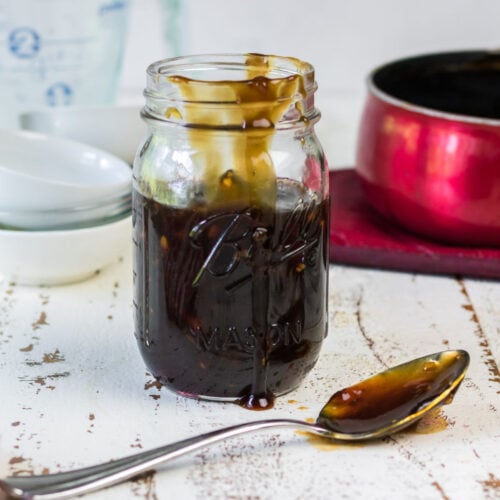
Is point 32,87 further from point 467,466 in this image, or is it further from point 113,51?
point 467,466

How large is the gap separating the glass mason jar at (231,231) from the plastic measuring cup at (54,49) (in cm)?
47

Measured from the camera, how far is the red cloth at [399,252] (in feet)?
3.27

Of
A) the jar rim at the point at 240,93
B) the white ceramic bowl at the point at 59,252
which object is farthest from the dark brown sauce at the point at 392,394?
the white ceramic bowl at the point at 59,252

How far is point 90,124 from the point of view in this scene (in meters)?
1.10

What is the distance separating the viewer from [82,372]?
794 mm

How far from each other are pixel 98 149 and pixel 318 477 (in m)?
0.53

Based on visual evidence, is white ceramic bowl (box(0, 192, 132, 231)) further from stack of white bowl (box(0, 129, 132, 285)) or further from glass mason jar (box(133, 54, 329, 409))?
glass mason jar (box(133, 54, 329, 409))

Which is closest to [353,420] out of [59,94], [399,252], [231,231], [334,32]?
[231,231]

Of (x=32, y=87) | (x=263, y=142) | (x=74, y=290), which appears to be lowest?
(x=74, y=290)

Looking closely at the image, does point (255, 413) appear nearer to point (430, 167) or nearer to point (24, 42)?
point (430, 167)

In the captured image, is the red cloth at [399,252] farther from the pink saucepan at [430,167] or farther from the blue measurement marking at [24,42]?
the blue measurement marking at [24,42]

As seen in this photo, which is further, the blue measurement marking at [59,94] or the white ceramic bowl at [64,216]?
the blue measurement marking at [59,94]

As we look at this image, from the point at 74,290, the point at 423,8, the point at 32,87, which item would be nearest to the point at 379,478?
the point at 74,290

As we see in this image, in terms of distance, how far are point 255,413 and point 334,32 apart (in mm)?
827
